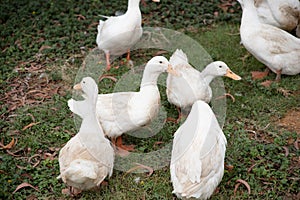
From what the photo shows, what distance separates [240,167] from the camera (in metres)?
4.95

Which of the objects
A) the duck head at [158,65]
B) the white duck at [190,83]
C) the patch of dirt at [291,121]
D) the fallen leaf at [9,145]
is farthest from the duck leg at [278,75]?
the fallen leaf at [9,145]

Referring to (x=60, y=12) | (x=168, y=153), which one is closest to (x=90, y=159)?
(x=168, y=153)

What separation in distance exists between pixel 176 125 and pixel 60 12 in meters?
3.62

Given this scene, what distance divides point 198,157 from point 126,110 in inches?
43.2

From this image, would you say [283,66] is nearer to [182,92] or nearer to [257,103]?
[257,103]

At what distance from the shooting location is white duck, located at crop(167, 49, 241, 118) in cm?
554

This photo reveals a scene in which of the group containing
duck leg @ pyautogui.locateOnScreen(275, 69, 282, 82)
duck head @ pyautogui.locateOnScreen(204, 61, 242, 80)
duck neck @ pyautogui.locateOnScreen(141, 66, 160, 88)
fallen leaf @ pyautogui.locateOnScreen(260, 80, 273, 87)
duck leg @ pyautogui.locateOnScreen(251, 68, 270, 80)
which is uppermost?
duck neck @ pyautogui.locateOnScreen(141, 66, 160, 88)

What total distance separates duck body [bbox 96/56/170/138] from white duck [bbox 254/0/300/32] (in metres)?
2.77

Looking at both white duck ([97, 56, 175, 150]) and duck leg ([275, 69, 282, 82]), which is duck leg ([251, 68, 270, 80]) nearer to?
duck leg ([275, 69, 282, 82])

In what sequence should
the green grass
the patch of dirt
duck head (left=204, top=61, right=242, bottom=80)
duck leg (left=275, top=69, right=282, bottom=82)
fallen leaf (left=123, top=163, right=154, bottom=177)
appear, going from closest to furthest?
1. the green grass
2. fallen leaf (left=123, top=163, right=154, bottom=177)
3. the patch of dirt
4. duck head (left=204, top=61, right=242, bottom=80)
5. duck leg (left=275, top=69, right=282, bottom=82)

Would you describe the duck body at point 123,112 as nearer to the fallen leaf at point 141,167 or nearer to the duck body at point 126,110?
the duck body at point 126,110

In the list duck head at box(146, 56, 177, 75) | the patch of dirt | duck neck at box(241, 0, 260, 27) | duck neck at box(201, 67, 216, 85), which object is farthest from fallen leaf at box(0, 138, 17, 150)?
duck neck at box(241, 0, 260, 27)

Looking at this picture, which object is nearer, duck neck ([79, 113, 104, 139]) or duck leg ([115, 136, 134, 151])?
duck neck ([79, 113, 104, 139])

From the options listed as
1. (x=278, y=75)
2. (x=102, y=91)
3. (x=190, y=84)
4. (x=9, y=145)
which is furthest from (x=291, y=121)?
(x=9, y=145)
